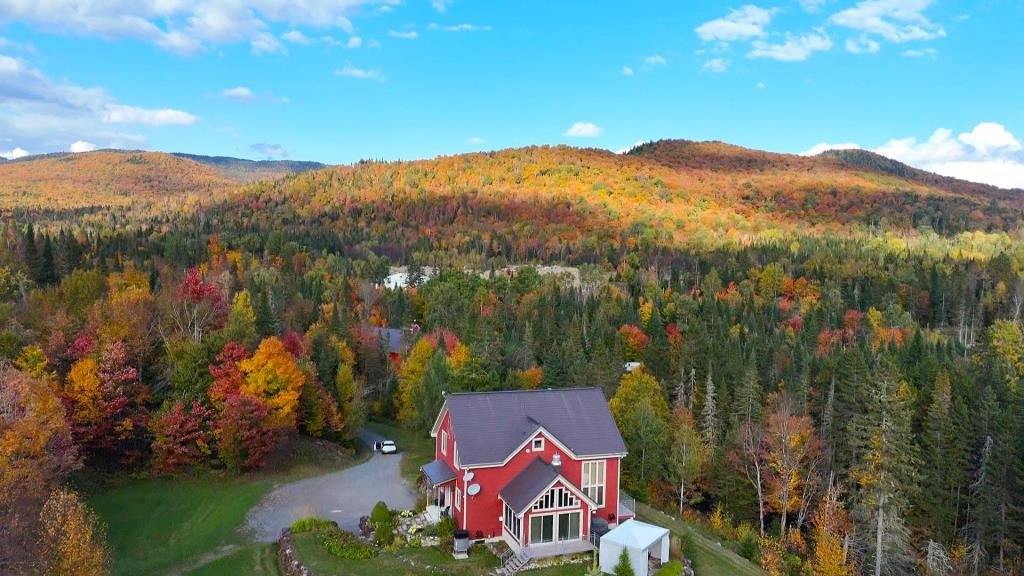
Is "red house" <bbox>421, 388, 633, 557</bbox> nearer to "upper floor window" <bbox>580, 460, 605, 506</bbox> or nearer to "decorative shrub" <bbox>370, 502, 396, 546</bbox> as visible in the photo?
"upper floor window" <bbox>580, 460, 605, 506</bbox>

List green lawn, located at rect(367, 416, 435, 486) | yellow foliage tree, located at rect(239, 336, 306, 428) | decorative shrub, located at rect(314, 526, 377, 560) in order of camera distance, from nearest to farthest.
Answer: decorative shrub, located at rect(314, 526, 377, 560)
yellow foliage tree, located at rect(239, 336, 306, 428)
green lawn, located at rect(367, 416, 435, 486)

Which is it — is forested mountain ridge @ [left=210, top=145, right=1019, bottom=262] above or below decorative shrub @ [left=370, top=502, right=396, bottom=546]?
above

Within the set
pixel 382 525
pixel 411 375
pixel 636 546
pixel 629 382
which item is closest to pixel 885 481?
pixel 636 546

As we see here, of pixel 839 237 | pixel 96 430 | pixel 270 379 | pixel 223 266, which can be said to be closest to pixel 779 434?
pixel 270 379

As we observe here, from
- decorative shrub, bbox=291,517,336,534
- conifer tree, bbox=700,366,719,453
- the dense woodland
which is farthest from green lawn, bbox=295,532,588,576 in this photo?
conifer tree, bbox=700,366,719,453

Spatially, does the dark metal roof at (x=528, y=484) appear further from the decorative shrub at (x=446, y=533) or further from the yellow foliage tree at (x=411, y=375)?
the yellow foliage tree at (x=411, y=375)

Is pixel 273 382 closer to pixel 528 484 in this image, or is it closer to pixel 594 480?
pixel 528 484

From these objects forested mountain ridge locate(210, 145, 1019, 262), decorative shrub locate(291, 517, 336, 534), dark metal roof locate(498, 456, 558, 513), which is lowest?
decorative shrub locate(291, 517, 336, 534)
